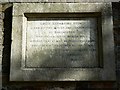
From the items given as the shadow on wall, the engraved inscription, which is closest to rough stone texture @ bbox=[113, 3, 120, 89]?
the engraved inscription

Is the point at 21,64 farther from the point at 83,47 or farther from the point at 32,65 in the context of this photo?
the point at 83,47

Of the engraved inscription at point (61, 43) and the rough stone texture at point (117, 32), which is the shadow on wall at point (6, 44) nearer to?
the engraved inscription at point (61, 43)

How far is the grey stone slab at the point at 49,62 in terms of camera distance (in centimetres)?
340

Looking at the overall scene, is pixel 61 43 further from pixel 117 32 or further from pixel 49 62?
pixel 117 32

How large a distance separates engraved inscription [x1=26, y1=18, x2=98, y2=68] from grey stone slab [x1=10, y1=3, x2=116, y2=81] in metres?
0.03

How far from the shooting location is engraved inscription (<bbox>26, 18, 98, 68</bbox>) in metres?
3.51

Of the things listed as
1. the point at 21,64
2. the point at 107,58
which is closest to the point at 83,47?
the point at 107,58

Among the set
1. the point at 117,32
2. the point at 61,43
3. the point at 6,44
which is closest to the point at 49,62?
the point at 61,43

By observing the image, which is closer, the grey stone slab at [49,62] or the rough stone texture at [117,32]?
the grey stone slab at [49,62]

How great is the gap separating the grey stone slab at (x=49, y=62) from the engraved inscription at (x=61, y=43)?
0.03m

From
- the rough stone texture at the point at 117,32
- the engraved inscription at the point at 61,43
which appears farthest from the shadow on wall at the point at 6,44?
the rough stone texture at the point at 117,32

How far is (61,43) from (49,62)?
31 cm

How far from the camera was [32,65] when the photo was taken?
3496 millimetres

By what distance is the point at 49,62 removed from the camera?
351 centimetres
